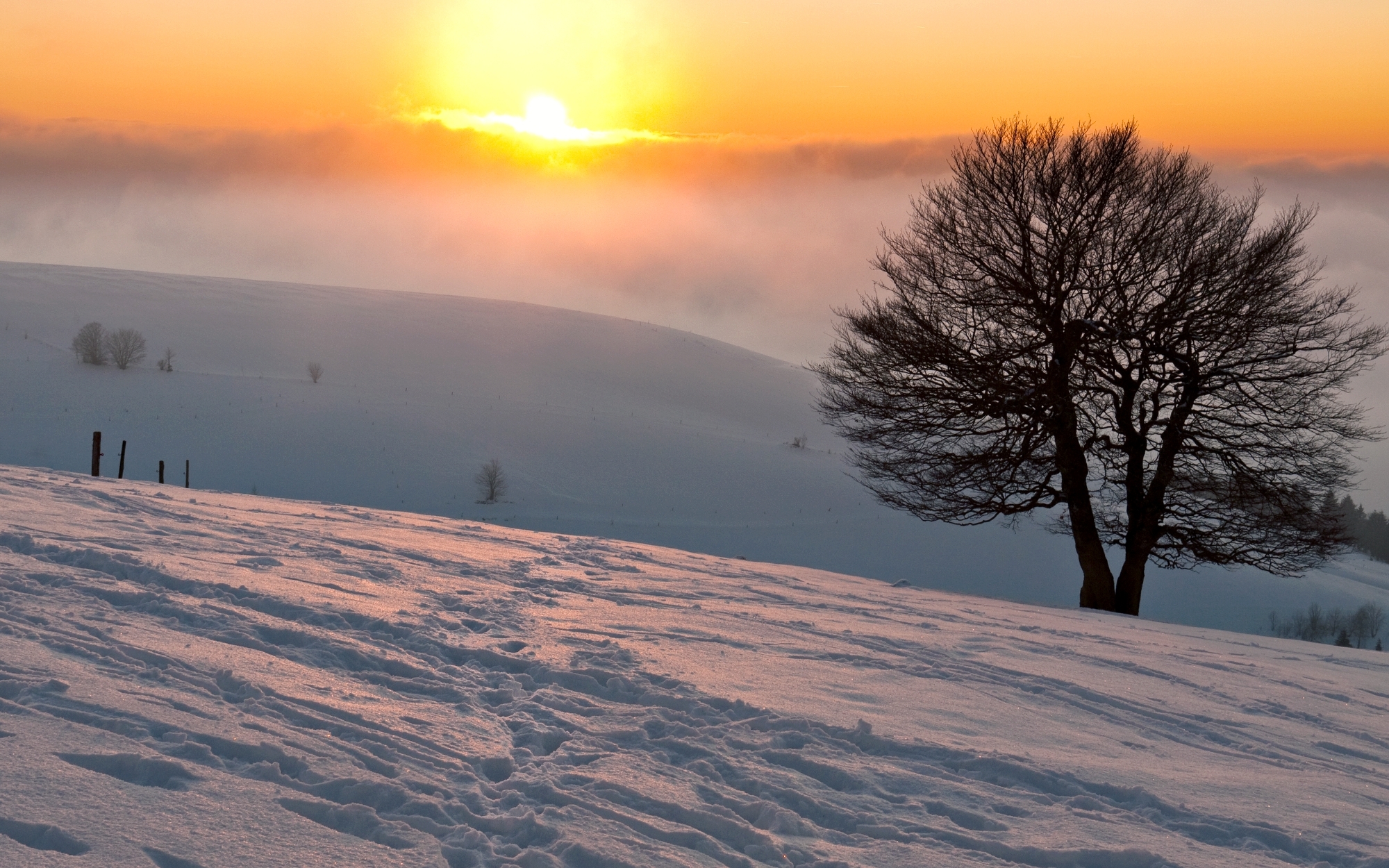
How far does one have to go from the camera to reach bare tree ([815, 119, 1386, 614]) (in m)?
13.7

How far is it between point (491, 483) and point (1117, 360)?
1009 inches

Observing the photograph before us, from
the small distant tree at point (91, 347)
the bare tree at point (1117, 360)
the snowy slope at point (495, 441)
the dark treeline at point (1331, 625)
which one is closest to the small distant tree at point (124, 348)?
the small distant tree at point (91, 347)

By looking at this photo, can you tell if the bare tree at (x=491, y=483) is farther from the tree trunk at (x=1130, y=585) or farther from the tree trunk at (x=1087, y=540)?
the tree trunk at (x=1130, y=585)

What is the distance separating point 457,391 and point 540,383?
8.13 m

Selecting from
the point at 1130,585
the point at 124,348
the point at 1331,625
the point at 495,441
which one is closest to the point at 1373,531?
the point at 1331,625

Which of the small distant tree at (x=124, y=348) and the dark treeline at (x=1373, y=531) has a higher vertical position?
the small distant tree at (x=124, y=348)

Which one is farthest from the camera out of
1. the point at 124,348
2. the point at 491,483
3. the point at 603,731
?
the point at 124,348

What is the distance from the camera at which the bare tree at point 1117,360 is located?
45.1 feet

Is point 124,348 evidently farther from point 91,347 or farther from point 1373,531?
point 1373,531

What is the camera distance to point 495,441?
139ft

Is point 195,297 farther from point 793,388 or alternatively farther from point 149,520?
point 149,520

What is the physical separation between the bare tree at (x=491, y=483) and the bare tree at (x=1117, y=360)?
23.0 metres

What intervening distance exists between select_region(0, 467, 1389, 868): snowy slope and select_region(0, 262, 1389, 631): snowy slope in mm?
12926

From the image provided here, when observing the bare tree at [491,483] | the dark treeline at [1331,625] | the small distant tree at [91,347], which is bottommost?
the dark treeline at [1331,625]
